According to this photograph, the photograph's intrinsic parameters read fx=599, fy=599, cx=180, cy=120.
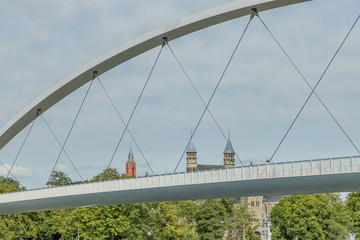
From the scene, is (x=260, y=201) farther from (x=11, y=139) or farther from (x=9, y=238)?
A: (x=11, y=139)

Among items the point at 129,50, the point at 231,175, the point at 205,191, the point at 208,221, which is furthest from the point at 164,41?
the point at 208,221

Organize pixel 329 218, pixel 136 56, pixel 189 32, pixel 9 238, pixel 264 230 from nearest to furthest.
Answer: pixel 189 32 → pixel 136 56 → pixel 9 238 → pixel 329 218 → pixel 264 230

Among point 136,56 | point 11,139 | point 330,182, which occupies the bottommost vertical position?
point 330,182

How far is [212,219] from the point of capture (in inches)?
2953

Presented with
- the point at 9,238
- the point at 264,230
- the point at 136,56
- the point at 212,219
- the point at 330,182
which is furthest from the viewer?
the point at 264,230

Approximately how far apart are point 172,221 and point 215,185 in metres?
36.8

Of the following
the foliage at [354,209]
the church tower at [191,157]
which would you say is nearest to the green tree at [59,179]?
the foliage at [354,209]

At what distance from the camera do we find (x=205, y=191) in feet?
99.6

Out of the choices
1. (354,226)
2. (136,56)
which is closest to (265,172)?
(136,56)

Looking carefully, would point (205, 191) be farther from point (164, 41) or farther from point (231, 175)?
point (164, 41)

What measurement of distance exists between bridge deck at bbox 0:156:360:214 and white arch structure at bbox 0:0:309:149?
16.8ft

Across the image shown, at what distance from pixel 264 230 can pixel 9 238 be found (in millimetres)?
91219

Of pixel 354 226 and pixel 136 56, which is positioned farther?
pixel 354 226

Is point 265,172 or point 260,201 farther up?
point 260,201
